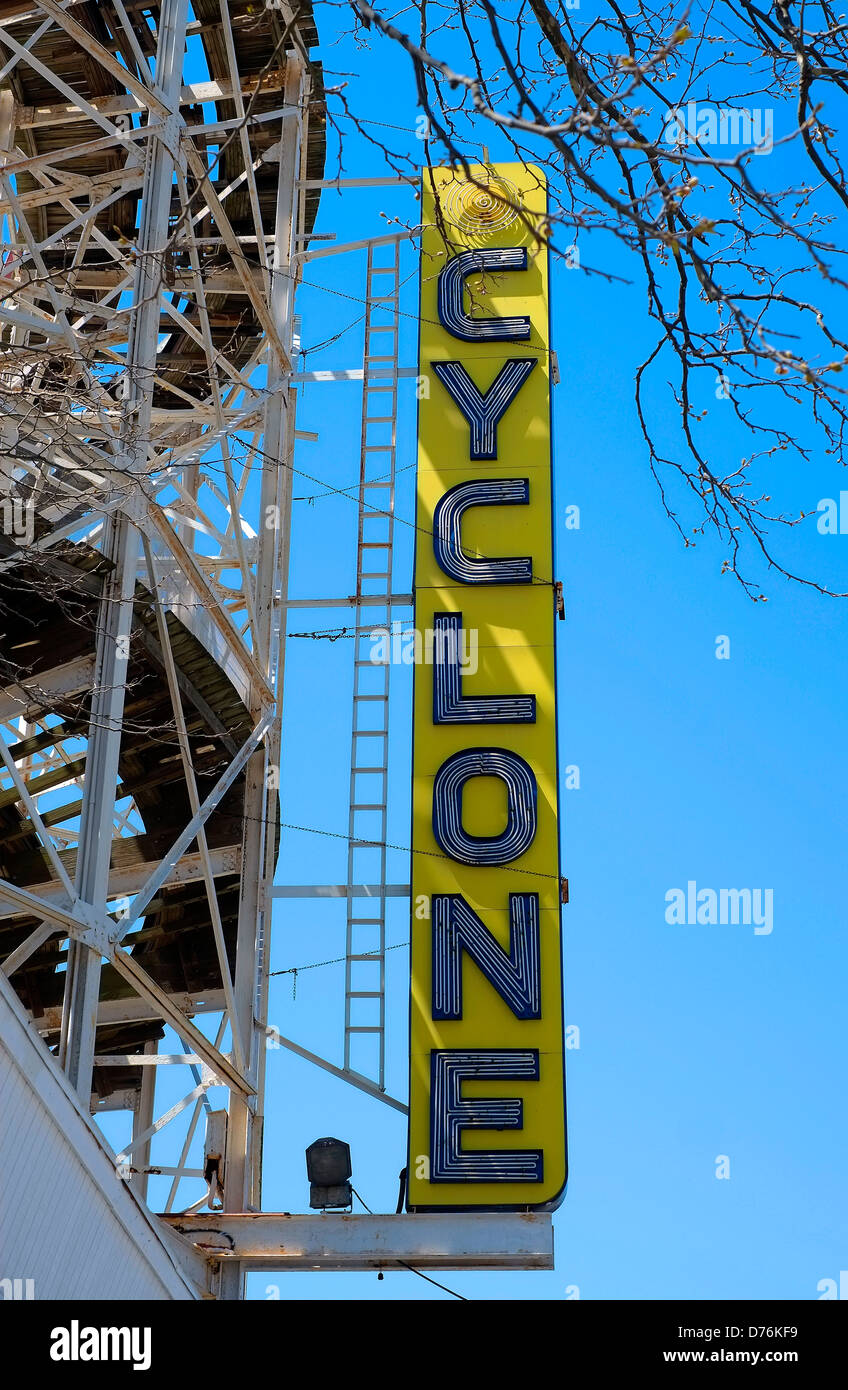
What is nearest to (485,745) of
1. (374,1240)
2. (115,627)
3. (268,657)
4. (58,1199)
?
(268,657)

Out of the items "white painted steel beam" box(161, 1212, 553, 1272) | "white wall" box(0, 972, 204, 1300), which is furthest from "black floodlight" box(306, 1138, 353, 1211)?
"white wall" box(0, 972, 204, 1300)

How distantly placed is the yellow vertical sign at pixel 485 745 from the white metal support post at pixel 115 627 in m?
2.32

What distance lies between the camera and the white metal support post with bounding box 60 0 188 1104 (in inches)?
415

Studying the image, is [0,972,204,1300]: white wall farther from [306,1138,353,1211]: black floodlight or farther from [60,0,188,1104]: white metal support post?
[306,1138,353,1211]: black floodlight

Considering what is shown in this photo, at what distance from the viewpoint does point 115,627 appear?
1116 cm

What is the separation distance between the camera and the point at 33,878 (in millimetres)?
15461

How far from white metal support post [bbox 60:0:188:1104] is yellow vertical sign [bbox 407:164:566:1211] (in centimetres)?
232

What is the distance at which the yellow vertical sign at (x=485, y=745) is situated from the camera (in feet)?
44.8

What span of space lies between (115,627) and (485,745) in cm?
472

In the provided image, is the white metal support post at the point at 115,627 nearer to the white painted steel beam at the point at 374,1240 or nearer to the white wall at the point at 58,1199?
the white wall at the point at 58,1199

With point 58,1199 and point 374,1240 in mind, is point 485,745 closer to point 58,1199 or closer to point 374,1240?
point 374,1240
